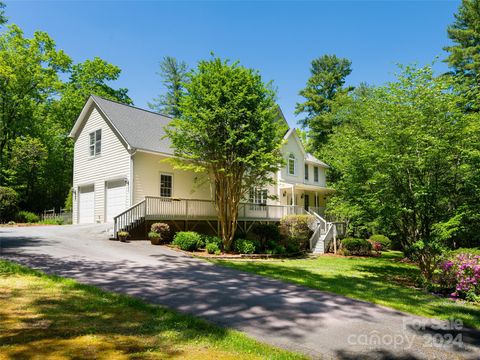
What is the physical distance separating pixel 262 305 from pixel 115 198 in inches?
563

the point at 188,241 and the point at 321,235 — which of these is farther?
the point at 321,235

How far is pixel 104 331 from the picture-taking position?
15.0 ft

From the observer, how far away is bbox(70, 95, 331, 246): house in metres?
17.5

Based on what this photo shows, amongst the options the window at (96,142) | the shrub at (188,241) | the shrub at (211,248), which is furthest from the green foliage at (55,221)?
the shrub at (211,248)

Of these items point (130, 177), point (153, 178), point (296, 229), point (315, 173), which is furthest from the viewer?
point (315, 173)

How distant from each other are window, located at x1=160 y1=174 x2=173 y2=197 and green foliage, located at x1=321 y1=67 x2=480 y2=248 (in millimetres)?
10300

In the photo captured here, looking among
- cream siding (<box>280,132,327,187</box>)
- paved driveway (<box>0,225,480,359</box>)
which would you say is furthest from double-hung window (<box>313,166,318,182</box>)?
paved driveway (<box>0,225,480,359</box>)

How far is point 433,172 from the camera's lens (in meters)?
11.4

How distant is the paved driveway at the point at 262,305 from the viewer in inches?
187

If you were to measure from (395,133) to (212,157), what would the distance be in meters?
7.85

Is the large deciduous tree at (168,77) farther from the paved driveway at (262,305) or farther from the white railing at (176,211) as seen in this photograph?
the paved driveway at (262,305)

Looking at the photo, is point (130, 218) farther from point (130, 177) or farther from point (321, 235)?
point (321, 235)

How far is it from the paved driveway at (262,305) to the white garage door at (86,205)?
8346 millimetres

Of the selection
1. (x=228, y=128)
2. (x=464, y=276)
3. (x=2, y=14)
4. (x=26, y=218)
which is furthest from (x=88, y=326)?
(x=26, y=218)
